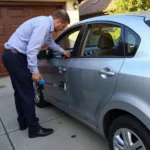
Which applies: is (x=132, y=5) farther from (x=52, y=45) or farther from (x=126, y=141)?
(x=126, y=141)

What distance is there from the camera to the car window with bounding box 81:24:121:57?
9.01ft

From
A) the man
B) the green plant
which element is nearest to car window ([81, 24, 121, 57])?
the man

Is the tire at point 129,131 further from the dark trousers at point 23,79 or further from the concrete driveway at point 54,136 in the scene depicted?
the dark trousers at point 23,79

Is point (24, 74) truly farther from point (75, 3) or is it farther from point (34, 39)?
point (75, 3)

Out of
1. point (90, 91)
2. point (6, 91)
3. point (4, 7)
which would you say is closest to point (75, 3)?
point (4, 7)

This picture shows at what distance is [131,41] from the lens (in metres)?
2.22

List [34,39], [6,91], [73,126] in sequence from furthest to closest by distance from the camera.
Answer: [6,91] → [73,126] → [34,39]

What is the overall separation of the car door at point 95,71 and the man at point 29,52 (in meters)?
0.36

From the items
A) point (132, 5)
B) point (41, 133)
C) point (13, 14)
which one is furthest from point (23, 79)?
point (132, 5)

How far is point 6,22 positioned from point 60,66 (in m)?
4.87

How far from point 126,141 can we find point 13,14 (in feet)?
20.7

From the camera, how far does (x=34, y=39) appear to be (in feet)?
9.39

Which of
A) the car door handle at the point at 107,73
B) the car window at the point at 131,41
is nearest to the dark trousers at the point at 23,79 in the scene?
the car door handle at the point at 107,73

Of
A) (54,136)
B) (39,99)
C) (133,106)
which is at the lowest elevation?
(54,136)
